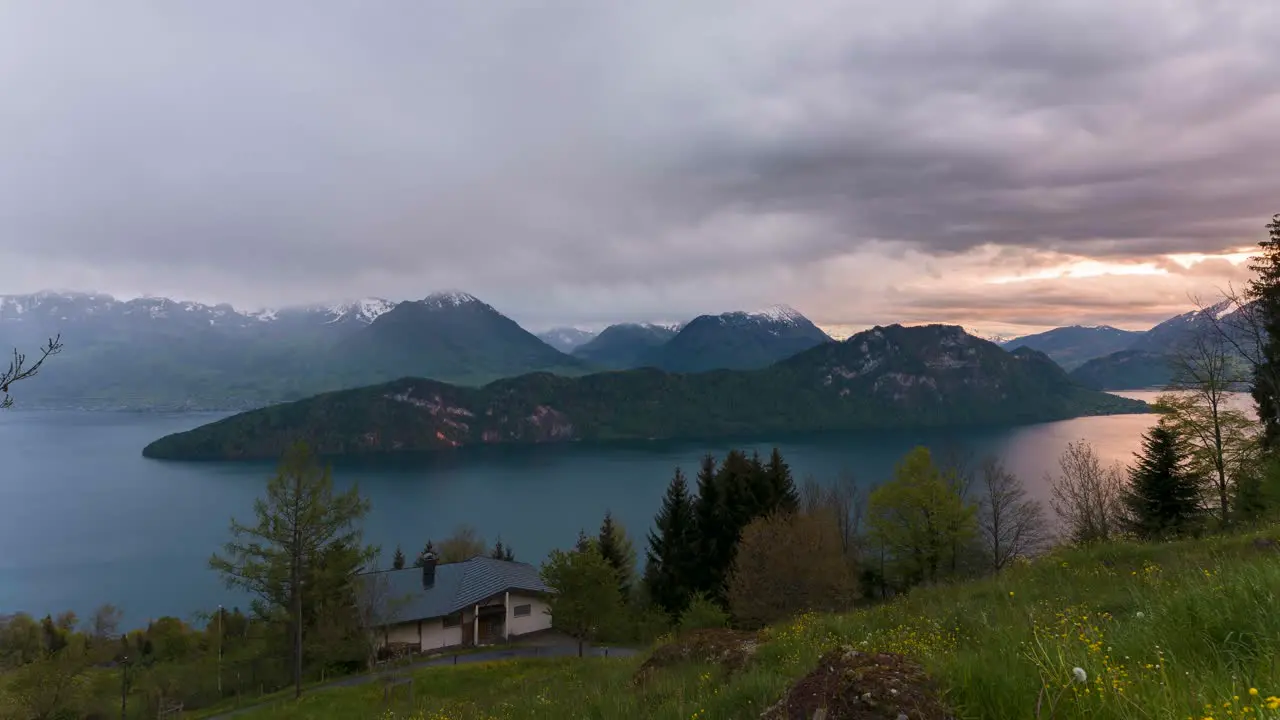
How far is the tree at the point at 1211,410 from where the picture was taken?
25750mm

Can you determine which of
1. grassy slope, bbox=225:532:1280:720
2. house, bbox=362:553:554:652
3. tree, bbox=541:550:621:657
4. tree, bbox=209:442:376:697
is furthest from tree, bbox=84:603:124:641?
grassy slope, bbox=225:532:1280:720

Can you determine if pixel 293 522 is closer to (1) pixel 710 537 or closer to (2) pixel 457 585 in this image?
(2) pixel 457 585

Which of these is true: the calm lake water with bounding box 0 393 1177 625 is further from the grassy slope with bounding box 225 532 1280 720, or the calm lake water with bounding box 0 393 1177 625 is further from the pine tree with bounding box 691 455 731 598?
the grassy slope with bounding box 225 532 1280 720

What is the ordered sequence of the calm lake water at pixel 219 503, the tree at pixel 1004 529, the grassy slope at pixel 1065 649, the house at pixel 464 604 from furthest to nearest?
the calm lake water at pixel 219 503 < the house at pixel 464 604 < the tree at pixel 1004 529 < the grassy slope at pixel 1065 649

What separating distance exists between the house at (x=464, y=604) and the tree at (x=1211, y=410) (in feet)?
121

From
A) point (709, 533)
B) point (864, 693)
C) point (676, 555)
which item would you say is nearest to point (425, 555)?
point (676, 555)

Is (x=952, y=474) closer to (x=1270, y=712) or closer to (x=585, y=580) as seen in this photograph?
(x=585, y=580)

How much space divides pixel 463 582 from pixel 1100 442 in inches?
6403

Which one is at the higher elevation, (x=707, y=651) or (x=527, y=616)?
(x=707, y=651)

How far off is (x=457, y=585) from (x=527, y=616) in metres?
5.91

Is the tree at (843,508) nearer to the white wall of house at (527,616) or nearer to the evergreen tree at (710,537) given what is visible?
the evergreen tree at (710,537)

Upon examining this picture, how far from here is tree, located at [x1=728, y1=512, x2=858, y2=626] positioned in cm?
2831

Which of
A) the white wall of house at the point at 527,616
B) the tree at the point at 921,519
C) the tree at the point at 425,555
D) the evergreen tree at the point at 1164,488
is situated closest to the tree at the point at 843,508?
the tree at the point at 921,519

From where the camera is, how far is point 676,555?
143 ft
